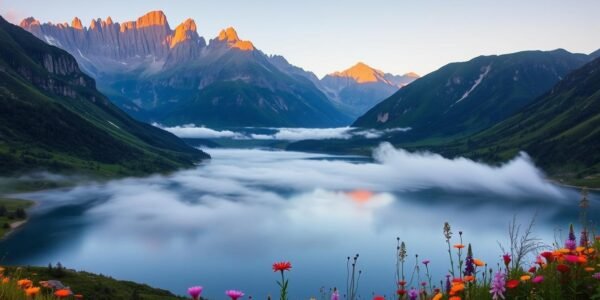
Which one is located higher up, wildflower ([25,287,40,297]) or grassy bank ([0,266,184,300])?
wildflower ([25,287,40,297])

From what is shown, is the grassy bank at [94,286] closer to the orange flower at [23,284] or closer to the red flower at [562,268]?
the orange flower at [23,284]

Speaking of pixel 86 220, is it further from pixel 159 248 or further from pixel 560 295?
pixel 560 295

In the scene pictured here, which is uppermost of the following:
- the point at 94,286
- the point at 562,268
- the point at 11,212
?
the point at 11,212

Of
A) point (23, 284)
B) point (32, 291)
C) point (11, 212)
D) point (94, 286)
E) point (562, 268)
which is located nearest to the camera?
point (32, 291)

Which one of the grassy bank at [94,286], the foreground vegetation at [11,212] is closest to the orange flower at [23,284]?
the grassy bank at [94,286]

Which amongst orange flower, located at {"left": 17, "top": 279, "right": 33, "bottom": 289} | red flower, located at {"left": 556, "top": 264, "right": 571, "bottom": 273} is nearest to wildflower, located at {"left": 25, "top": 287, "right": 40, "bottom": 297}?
orange flower, located at {"left": 17, "top": 279, "right": 33, "bottom": 289}

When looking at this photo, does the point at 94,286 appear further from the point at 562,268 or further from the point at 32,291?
the point at 562,268

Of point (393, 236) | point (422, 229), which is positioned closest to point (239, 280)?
point (393, 236)

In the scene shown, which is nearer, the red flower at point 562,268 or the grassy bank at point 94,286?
the red flower at point 562,268

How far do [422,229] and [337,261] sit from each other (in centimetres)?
5446

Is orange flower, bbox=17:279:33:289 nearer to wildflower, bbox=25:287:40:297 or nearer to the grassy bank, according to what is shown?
wildflower, bbox=25:287:40:297

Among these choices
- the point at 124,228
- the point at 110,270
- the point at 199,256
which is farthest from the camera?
the point at 124,228

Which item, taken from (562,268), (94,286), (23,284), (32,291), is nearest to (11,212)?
(94,286)

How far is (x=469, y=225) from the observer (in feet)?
584
